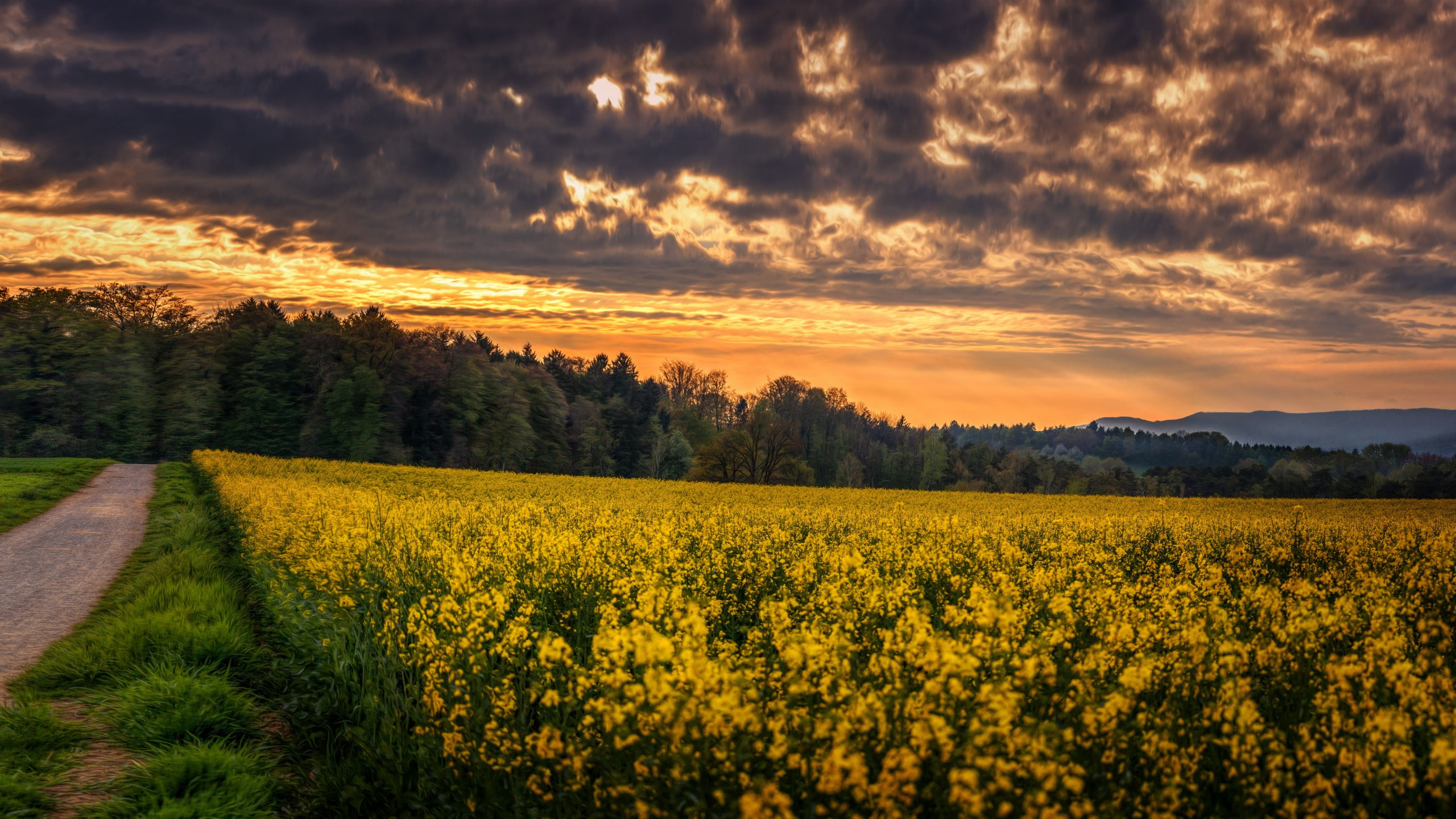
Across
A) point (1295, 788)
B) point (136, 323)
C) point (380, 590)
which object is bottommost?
point (380, 590)

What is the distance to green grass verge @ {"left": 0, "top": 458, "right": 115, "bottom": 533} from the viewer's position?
1883 centimetres

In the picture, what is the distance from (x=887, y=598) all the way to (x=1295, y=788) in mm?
2608

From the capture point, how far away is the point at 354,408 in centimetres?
5966

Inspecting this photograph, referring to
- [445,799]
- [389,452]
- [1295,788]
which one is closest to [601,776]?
[445,799]

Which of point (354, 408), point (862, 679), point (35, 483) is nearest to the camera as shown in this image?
point (862, 679)

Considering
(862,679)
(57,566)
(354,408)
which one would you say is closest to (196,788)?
(862,679)

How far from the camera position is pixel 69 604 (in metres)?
9.92

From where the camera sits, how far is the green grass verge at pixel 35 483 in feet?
61.8

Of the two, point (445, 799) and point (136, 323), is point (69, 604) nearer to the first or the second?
A: point (445, 799)

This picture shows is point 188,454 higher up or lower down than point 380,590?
lower down

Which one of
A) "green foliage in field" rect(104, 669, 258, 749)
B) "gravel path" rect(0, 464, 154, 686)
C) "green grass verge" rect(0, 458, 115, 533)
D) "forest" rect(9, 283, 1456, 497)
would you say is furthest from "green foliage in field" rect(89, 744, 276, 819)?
"forest" rect(9, 283, 1456, 497)

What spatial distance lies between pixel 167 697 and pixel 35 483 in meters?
27.1

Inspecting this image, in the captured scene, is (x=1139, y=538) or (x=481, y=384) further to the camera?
(x=481, y=384)

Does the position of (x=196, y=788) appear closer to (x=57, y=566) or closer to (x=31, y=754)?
(x=31, y=754)
